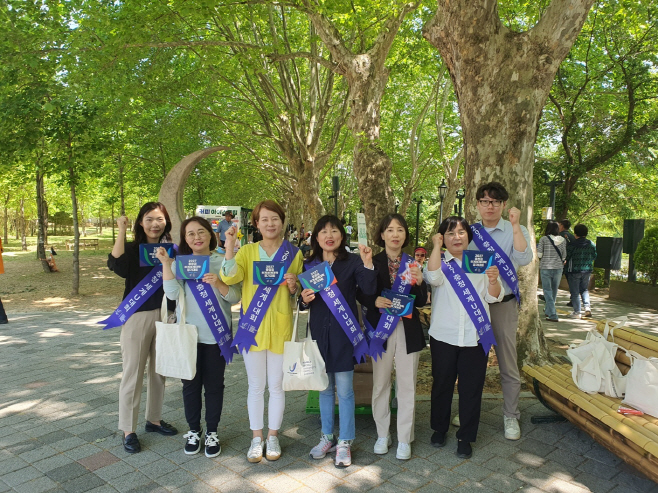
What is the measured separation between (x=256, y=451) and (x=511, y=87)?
410cm

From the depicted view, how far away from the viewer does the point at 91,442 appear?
402 cm

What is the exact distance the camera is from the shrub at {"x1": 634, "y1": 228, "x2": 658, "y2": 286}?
38.2 ft

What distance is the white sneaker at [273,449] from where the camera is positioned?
12.1ft

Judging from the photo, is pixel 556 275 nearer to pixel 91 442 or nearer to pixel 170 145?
pixel 91 442

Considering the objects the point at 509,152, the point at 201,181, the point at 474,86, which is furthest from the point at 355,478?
the point at 201,181

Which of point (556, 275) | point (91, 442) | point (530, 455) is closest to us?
point (530, 455)

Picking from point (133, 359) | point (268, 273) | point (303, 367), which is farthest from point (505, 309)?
point (133, 359)

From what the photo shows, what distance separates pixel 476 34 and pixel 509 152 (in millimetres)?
1242

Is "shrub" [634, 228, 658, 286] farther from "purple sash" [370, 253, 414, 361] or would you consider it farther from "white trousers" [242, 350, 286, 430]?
"white trousers" [242, 350, 286, 430]

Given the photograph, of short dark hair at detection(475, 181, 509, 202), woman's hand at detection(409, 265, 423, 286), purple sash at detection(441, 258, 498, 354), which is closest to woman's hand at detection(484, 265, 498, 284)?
purple sash at detection(441, 258, 498, 354)

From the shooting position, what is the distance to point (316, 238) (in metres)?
3.68

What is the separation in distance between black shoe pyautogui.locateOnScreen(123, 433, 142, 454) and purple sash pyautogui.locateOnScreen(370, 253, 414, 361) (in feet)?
6.37

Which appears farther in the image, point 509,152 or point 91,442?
point 509,152

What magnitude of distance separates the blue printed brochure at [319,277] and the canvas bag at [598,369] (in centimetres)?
192
